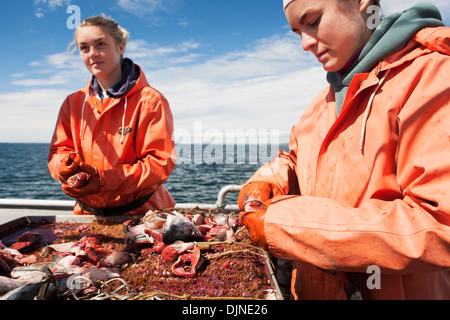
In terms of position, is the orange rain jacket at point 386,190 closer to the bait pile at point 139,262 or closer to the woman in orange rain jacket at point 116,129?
the bait pile at point 139,262

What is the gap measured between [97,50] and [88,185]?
1.77m

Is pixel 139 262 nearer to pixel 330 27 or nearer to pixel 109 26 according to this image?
pixel 330 27

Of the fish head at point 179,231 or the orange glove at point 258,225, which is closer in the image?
the orange glove at point 258,225

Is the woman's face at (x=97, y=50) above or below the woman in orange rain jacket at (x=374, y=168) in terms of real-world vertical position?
above

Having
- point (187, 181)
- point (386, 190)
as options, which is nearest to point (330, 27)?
point (386, 190)

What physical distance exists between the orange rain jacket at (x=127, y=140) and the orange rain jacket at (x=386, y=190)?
2.18 metres

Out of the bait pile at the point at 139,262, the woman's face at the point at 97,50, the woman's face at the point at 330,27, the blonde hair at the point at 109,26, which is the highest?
the blonde hair at the point at 109,26

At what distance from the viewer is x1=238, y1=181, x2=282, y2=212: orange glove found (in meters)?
2.03

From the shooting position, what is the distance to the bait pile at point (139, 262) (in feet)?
6.20

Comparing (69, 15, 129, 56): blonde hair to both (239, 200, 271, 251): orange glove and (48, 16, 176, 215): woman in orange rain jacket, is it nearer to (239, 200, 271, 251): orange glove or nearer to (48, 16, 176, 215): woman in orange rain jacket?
(48, 16, 176, 215): woman in orange rain jacket

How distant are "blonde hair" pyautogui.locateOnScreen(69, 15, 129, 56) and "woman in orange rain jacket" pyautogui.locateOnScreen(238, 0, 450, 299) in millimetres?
2769

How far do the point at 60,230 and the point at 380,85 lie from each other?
3389 mm

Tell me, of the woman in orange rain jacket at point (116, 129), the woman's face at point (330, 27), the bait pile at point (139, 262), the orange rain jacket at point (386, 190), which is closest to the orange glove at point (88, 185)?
the woman in orange rain jacket at point (116, 129)

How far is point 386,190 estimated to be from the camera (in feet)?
5.33
